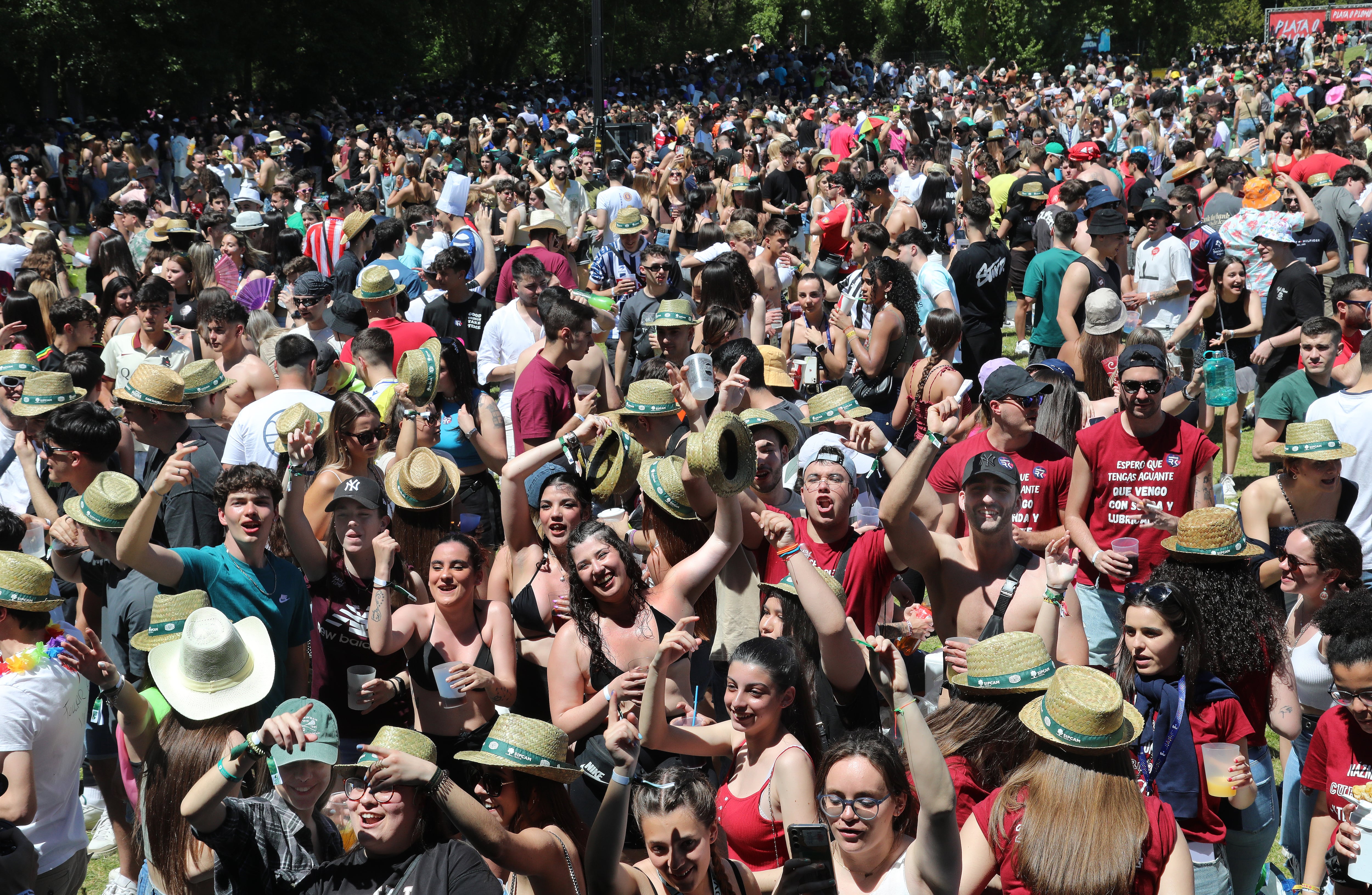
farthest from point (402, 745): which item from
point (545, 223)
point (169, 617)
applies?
point (545, 223)

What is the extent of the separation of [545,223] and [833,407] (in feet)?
17.0

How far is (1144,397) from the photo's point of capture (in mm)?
5320

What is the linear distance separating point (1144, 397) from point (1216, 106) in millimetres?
19289

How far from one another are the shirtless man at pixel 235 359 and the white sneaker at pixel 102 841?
7.49 ft

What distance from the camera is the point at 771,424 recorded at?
524 cm

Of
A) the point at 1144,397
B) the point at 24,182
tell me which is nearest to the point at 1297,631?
the point at 1144,397

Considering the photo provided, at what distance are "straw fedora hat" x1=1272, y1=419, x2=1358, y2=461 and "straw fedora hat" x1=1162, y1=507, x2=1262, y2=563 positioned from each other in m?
0.99

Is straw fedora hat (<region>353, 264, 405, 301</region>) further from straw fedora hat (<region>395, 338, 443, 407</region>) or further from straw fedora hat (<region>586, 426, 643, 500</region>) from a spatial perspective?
straw fedora hat (<region>586, 426, 643, 500</region>)

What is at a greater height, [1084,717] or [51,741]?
[1084,717]

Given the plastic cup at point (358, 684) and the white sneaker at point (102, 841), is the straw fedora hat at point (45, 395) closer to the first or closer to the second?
the white sneaker at point (102, 841)

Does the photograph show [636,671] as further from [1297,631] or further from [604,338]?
[604,338]

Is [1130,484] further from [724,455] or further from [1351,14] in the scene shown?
[1351,14]

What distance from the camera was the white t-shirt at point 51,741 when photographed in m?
3.90

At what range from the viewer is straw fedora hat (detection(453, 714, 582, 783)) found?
3.42 meters
